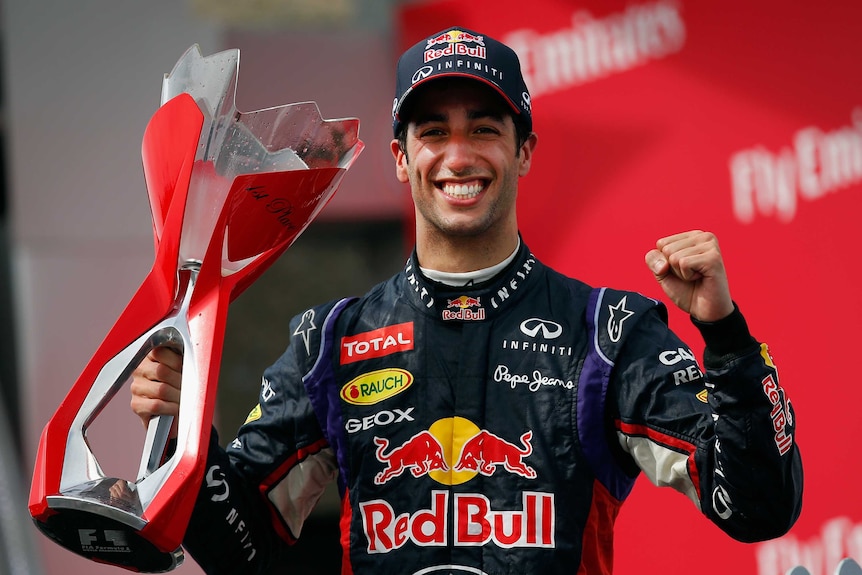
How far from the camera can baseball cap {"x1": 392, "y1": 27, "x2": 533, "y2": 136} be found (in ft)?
6.65

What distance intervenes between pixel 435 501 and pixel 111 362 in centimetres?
57

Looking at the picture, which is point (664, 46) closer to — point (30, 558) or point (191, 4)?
point (191, 4)

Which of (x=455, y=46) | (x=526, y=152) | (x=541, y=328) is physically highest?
(x=455, y=46)

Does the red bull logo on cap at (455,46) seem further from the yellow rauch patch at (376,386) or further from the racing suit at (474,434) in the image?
the yellow rauch patch at (376,386)

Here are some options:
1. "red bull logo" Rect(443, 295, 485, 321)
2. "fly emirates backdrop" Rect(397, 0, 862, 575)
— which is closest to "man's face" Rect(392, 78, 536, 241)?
"red bull logo" Rect(443, 295, 485, 321)

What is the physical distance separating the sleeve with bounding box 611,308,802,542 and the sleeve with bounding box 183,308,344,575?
548 millimetres

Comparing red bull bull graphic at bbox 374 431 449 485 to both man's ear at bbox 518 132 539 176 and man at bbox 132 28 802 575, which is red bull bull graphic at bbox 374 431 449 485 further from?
man's ear at bbox 518 132 539 176

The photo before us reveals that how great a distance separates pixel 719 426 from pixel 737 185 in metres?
2.81

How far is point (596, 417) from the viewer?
6.30 feet

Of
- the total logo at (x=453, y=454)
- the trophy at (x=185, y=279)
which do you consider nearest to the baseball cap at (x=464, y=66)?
the trophy at (x=185, y=279)

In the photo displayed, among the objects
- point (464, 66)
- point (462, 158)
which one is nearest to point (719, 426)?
point (462, 158)

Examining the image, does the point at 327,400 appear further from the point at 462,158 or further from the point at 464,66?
the point at 464,66

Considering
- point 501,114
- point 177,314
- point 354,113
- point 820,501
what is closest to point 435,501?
point 177,314

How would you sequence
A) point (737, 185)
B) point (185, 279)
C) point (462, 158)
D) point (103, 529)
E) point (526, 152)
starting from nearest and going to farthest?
point (103, 529) → point (185, 279) → point (462, 158) → point (526, 152) → point (737, 185)
